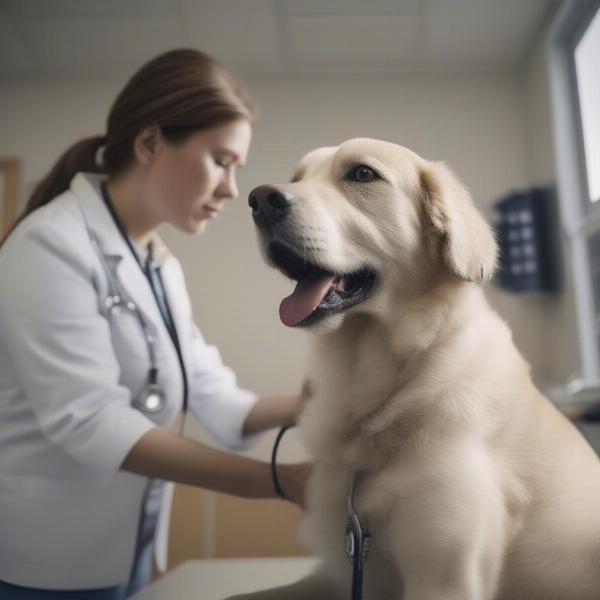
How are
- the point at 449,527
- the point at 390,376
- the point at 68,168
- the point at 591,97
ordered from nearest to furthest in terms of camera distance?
the point at 449,527
the point at 390,376
the point at 591,97
the point at 68,168

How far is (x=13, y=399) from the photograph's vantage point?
675mm

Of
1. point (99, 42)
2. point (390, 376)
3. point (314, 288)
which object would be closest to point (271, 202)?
point (314, 288)

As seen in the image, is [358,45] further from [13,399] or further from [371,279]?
[13,399]

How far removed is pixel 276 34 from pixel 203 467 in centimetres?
60

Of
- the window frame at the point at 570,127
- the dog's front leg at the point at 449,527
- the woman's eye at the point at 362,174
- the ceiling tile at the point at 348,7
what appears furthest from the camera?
the ceiling tile at the point at 348,7

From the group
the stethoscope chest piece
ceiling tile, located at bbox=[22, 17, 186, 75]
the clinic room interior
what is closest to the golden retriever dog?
the clinic room interior

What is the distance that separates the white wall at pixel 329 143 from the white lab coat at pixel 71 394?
84 millimetres

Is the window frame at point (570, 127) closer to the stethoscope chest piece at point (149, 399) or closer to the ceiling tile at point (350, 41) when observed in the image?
the ceiling tile at point (350, 41)

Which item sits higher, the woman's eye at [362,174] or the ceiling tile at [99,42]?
the ceiling tile at [99,42]

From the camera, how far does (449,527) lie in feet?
1.39

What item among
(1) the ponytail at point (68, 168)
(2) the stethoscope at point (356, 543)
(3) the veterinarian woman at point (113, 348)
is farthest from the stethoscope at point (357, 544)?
(1) the ponytail at point (68, 168)

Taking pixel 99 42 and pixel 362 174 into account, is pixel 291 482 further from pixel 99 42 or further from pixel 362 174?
pixel 99 42

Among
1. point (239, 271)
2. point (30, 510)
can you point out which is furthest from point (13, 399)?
point (239, 271)

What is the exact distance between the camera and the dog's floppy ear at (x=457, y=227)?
0.50 m
